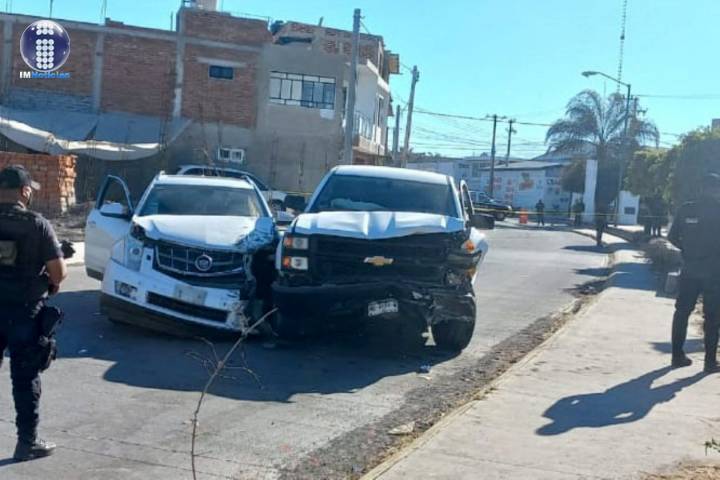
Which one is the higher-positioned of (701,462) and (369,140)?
(369,140)

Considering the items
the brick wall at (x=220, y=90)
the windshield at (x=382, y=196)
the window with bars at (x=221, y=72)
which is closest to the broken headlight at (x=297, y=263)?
the windshield at (x=382, y=196)

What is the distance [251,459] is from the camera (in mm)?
5684

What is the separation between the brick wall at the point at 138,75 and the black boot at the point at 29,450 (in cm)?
3524

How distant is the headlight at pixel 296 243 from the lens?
9.21 meters

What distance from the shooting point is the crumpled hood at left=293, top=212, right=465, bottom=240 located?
9203 millimetres

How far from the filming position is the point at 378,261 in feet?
30.3

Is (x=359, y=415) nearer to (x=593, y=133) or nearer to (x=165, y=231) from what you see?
(x=165, y=231)

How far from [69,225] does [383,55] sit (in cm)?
3710

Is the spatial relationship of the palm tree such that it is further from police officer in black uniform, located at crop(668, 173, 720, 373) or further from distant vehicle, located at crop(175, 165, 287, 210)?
police officer in black uniform, located at crop(668, 173, 720, 373)

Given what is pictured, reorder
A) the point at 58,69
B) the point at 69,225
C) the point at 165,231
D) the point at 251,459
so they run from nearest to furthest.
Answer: the point at 251,459, the point at 165,231, the point at 69,225, the point at 58,69

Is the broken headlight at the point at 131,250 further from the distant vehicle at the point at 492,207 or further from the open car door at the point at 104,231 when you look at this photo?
the distant vehicle at the point at 492,207

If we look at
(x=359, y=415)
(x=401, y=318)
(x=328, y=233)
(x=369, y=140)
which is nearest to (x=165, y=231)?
(x=328, y=233)

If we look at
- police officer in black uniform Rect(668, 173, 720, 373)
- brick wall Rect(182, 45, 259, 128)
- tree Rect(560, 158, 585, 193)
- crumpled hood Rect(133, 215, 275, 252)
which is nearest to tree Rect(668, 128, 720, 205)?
police officer in black uniform Rect(668, 173, 720, 373)

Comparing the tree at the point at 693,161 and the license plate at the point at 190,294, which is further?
the tree at the point at 693,161
